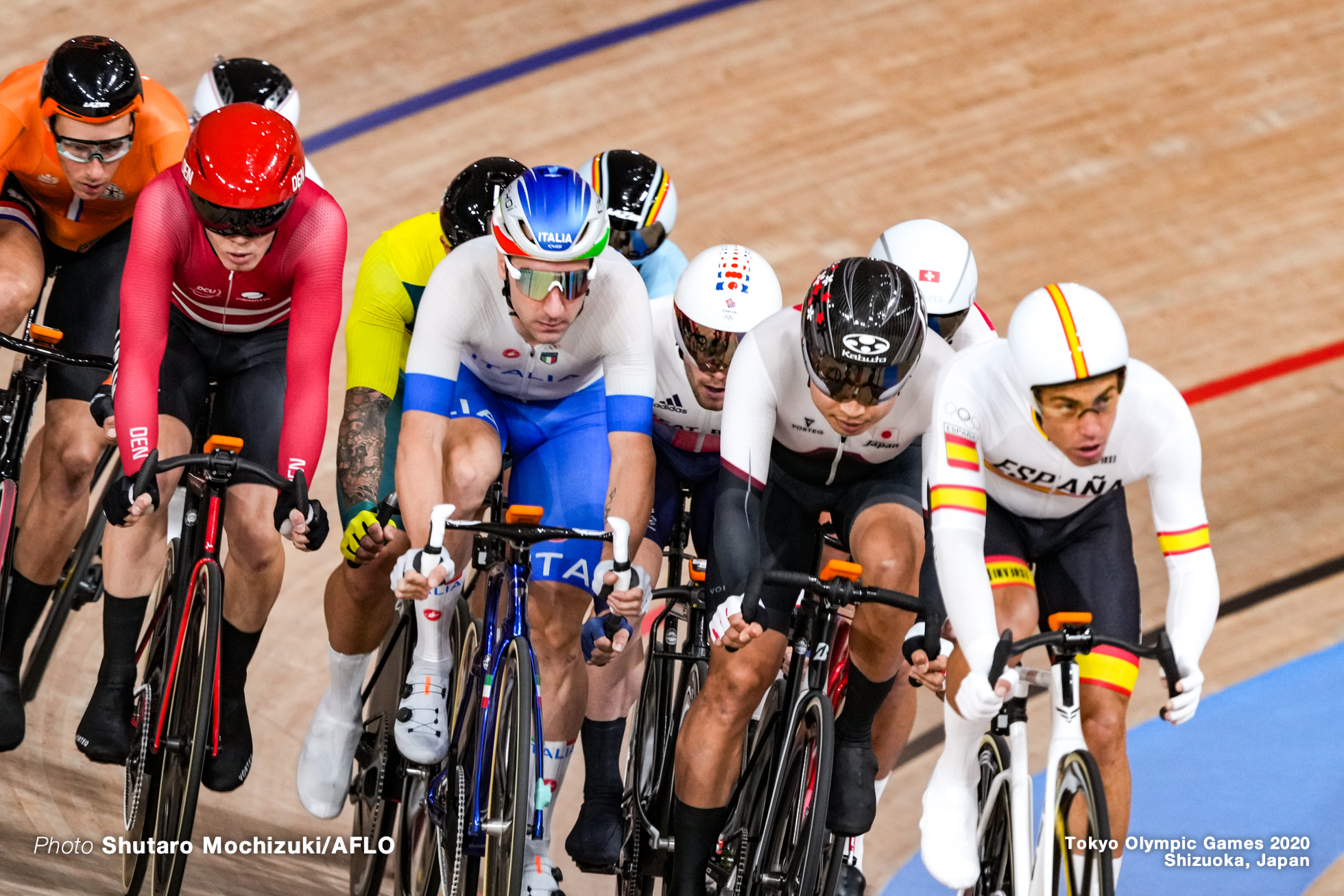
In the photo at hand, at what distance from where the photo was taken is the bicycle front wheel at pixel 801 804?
10.2 ft

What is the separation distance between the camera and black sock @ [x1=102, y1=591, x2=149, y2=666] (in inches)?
142

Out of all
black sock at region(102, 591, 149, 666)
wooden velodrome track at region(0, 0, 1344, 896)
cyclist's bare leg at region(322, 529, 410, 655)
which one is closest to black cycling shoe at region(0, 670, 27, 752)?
black sock at region(102, 591, 149, 666)

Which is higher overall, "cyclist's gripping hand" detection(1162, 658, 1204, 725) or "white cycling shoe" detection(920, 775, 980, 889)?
"cyclist's gripping hand" detection(1162, 658, 1204, 725)

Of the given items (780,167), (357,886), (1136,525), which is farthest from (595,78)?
(357,886)

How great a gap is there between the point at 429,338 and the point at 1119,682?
60.1 inches

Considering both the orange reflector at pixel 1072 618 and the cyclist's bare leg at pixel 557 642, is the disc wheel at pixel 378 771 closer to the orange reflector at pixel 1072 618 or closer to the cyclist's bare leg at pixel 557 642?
the cyclist's bare leg at pixel 557 642

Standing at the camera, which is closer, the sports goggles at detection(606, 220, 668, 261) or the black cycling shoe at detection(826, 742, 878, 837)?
the black cycling shoe at detection(826, 742, 878, 837)

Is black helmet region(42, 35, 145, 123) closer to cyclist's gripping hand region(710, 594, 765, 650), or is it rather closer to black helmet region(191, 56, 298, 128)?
black helmet region(191, 56, 298, 128)

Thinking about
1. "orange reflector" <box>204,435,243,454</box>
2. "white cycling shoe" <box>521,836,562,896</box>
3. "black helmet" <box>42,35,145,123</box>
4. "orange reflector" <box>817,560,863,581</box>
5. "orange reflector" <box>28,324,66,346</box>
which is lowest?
"white cycling shoe" <box>521,836,562,896</box>

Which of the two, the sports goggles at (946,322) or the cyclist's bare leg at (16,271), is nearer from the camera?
the sports goggles at (946,322)

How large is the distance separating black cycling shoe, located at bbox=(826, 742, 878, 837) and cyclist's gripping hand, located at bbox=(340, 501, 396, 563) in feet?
3.45

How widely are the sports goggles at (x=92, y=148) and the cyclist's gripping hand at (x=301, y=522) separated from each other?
985mm

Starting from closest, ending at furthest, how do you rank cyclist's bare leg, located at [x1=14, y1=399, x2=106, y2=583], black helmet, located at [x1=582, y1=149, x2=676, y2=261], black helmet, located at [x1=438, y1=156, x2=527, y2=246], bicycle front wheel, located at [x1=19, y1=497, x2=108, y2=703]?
1. black helmet, located at [x1=438, y1=156, x2=527, y2=246]
2. cyclist's bare leg, located at [x1=14, y1=399, x2=106, y2=583]
3. black helmet, located at [x1=582, y1=149, x2=676, y2=261]
4. bicycle front wheel, located at [x1=19, y1=497, x2=108, y2=703]

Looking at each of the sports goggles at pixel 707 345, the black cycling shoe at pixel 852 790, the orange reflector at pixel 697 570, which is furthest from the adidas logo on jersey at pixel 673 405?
the black cycling shoe at pixel 852 790
